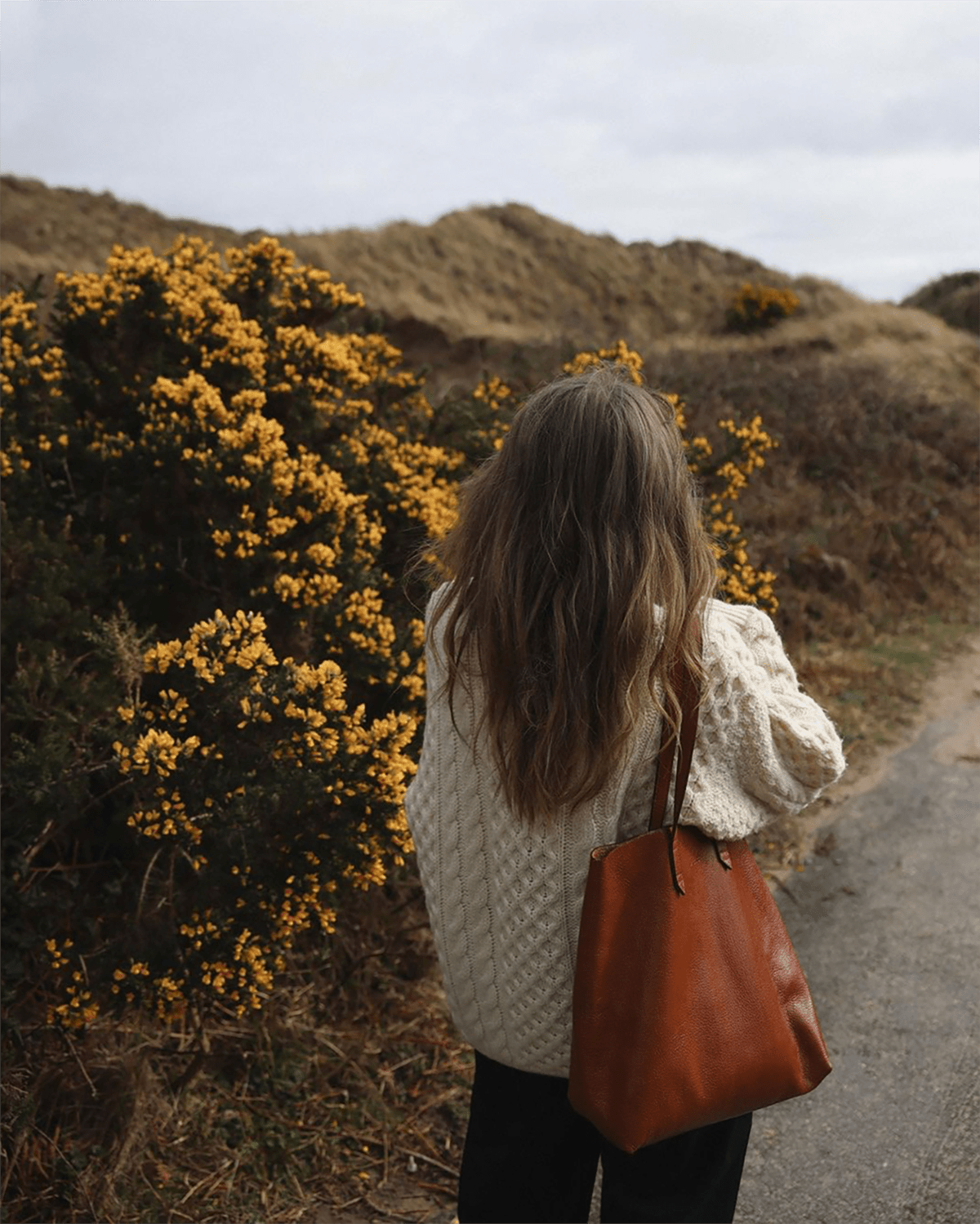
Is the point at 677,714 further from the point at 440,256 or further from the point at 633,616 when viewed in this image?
the point at 440,256

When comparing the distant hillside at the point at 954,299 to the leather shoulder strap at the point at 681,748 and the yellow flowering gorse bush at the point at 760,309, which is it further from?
the leather shoulder strap at the point at 681,748

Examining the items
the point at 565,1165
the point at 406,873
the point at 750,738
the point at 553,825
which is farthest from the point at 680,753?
the point at 406,873

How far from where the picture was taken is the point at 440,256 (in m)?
21.8

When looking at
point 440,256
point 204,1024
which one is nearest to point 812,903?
point 204,1024

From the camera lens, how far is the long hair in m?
1.70

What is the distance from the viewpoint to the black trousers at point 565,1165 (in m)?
1.90

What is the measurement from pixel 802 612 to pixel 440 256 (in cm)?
1662

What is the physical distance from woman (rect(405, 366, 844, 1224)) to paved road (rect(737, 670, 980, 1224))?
1.21 m

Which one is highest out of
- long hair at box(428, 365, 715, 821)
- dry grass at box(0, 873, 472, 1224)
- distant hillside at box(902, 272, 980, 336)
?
distant hillside at box(902, 272, 980, 336)

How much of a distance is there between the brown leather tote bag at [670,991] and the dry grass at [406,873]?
1.62 m

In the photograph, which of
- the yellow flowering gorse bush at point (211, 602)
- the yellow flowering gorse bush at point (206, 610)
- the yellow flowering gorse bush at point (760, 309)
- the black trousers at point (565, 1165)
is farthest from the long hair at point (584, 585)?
the yellow flowering gorse bush at point (760, 309)

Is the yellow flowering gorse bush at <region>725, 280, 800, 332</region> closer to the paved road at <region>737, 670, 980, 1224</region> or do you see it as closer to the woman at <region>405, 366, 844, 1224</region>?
the paved road at <region>737, 670, 980, 1224</region>

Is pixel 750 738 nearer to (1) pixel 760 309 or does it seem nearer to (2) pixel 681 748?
(2) pixel 681 748

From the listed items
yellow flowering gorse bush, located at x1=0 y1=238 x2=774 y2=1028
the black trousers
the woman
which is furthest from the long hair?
yellow flowering gorse bush, located at x1=0 y1=238 x2=774 y2=1028
